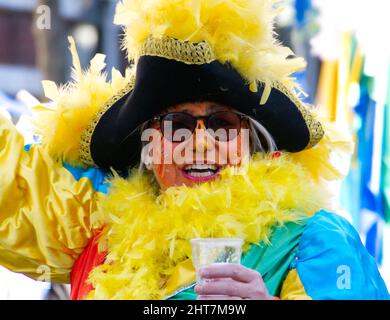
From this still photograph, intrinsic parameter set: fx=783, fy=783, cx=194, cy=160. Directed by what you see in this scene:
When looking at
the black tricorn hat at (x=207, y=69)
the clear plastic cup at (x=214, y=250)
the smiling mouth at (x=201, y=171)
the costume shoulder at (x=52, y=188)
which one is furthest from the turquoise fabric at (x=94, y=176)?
the clear plastic cup at (x=214, y=250)

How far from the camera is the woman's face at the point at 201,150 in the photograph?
2.50m

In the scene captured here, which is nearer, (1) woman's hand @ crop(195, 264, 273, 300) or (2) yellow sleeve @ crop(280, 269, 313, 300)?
(1) woman's hand @ crop(195, 264, 273, 300)

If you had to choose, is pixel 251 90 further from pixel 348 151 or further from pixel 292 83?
pixel 348 151

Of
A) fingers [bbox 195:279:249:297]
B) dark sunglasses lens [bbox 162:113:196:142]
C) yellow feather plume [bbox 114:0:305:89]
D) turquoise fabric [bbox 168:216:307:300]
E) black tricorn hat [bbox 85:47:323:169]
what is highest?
yellow feather plume [bbox 114:0:305:89]

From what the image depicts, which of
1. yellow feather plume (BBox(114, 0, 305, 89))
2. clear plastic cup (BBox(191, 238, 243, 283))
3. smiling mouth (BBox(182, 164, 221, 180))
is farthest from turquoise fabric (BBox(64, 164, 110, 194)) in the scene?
clear plastic cup (BBox(191, 238, 243, 283))

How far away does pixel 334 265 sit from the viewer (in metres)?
2.26

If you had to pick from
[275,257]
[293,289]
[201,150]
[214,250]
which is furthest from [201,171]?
[214,250]

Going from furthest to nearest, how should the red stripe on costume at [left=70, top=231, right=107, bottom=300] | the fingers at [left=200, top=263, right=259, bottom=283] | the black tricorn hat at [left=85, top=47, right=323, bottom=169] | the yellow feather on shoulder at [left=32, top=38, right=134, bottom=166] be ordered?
the yellow feather on shoulder at [left=32, top=38, right=134, bottom=166] → the red stripe on costume at [left=70, top=231, right=107, bottom=300] → the black tricorn hat at [left=85, top=47, right=323, bottom=169] → the fingers at [left=200, top=263, right=259, bottom=283]

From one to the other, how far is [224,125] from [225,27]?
1.12 feet

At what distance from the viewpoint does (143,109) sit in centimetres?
258

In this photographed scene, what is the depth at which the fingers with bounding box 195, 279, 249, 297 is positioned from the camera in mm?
1951

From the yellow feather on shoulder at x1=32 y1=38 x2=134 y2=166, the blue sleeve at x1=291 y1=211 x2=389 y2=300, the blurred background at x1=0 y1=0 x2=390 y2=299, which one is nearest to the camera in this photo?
the blue sleeve at x1=291 y1=211 x2=389 y2=300

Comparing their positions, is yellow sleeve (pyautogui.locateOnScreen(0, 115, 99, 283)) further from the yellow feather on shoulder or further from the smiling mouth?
the smiling mouth

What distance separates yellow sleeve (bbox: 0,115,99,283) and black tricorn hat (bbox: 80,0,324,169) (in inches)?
8.7
